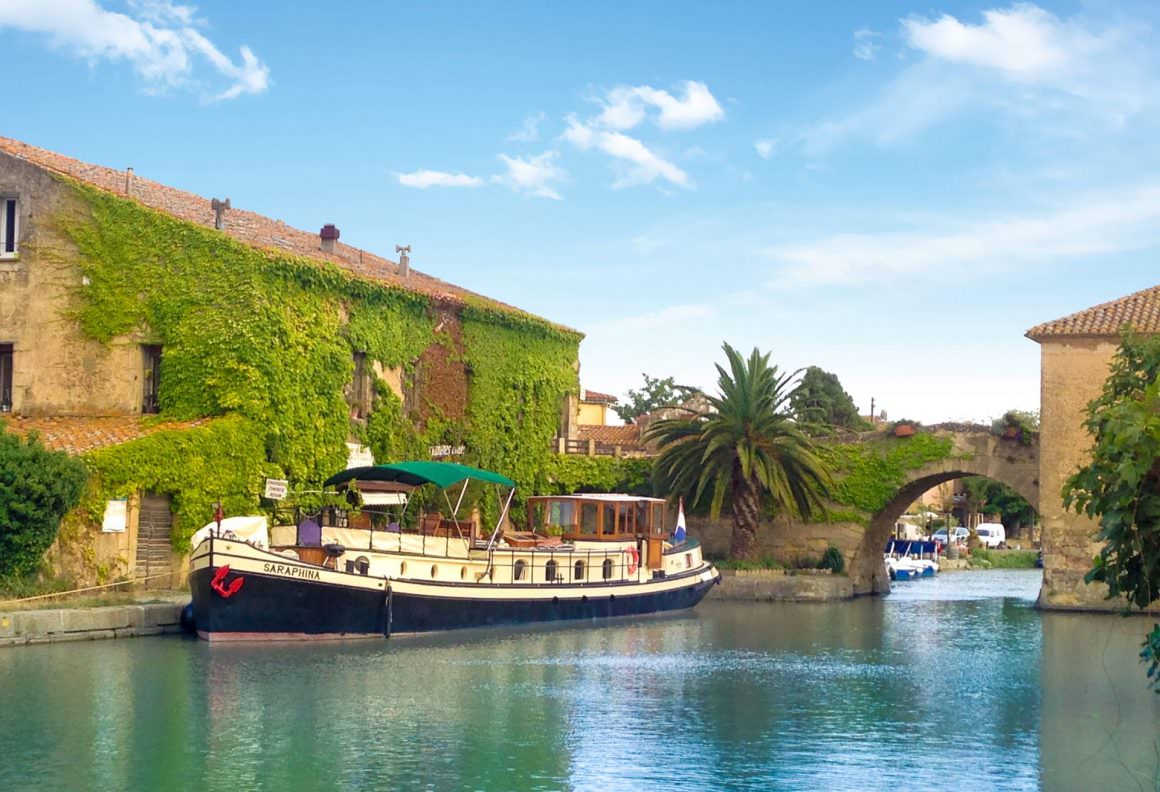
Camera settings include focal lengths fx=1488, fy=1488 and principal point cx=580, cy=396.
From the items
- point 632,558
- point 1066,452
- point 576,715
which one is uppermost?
point 1066,452

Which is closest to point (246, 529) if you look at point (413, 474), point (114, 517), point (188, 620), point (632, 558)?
point (188, 620)

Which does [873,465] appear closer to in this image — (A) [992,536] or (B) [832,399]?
(A) [992,536]

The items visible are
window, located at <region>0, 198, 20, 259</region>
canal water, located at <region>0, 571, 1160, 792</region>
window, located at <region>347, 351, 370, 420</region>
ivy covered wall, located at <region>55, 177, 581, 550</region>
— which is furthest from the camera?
window, located at <region>347, 351, 370, 420</region>

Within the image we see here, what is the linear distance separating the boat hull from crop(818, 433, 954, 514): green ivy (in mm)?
12030

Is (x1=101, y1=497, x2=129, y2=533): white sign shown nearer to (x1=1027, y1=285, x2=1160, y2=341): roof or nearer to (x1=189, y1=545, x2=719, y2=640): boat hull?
(x1=189, y1=545, x2=719, y2=640): boat hull

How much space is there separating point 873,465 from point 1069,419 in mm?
8179

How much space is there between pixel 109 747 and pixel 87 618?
8.46 metres

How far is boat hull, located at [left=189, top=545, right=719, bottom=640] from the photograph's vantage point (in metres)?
23.3

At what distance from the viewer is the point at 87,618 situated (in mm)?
22812

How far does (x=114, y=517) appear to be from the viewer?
26.5m

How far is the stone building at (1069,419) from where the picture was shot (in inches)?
1275

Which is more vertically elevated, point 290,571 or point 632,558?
point 632,558

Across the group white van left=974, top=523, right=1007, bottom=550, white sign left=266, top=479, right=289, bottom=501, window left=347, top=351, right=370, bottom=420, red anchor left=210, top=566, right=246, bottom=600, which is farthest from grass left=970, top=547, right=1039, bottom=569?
red anchor left=210, top=566, right=246, bottom=600

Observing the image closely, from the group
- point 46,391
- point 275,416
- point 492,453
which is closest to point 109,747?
point 275,416
